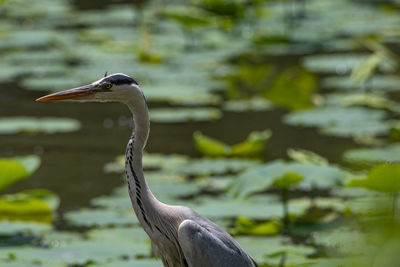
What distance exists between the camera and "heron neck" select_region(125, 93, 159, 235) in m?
3.04

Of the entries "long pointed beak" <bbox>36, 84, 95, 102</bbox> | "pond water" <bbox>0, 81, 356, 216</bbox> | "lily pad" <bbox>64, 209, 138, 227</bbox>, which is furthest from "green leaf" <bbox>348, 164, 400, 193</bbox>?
"pond water" <bbox>0, 81, 356, 216</bbox>

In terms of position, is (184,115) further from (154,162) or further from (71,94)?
(71,94)

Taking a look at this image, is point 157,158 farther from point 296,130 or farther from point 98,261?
point 98,261

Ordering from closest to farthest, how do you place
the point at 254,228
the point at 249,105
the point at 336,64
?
the point at 254,228, the point at 249,105, the point at 336,64

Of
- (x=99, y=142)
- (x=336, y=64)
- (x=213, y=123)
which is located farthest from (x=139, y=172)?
(x=336, y=64)

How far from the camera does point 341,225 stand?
14.8 ft

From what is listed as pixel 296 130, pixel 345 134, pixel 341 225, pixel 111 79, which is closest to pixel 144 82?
pixel 296 130

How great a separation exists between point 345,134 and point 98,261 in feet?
10.1

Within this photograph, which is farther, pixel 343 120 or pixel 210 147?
pixel 343 120

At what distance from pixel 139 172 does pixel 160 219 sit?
0.20 meters

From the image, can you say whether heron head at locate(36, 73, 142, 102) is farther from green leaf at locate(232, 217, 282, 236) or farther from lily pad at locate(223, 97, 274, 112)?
lily pad at locate(223, 97, 274, 112)

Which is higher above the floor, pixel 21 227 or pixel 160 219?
pixel 160 219

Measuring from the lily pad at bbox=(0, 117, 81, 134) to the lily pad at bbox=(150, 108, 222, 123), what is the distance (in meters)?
0.71

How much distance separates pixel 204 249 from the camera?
296cm
